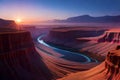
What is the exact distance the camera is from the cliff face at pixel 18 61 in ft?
130

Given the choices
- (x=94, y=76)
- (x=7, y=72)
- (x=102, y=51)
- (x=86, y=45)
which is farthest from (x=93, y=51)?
(x=94, y=76)

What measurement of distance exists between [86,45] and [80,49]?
5.60 metres

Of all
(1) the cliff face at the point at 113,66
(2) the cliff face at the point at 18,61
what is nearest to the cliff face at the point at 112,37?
(2) the cliff face at the point at 18,61

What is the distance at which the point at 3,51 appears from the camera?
4072 centimetres

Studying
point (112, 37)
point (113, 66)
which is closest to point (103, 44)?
point (112, 37)

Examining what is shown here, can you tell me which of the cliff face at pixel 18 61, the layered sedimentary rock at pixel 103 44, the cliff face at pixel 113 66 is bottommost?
the layered sedimentary rock at pixel 103 44

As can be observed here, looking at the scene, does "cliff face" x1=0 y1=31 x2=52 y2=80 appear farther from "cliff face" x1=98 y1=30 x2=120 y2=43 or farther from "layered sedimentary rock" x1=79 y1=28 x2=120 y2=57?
"cliff face" x1=98 y1=30 x2=120 y2=43

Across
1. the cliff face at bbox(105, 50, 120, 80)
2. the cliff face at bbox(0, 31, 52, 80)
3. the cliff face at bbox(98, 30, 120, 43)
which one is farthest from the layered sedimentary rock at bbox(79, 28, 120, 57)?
the cliff face at bbox(105, 50, 120, 80)

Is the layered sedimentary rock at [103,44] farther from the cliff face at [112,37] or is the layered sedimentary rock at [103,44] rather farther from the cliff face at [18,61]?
the cliff face at [18,61]

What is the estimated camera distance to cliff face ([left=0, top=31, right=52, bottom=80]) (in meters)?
39.6

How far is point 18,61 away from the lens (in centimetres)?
4319

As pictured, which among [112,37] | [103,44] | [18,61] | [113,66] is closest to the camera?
[113,66]

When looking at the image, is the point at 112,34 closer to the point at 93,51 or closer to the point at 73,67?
the point at 93,51

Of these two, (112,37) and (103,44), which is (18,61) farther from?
(112,37)
